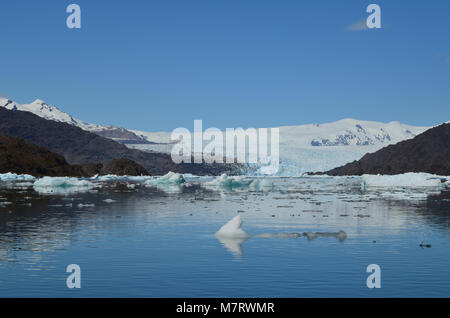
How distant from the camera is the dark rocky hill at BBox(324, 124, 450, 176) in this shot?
546ft

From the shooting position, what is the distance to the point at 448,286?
49.7 feet

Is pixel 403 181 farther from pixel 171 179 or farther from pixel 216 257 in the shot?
pixel 216 257

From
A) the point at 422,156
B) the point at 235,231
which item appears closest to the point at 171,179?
the point at 235,231

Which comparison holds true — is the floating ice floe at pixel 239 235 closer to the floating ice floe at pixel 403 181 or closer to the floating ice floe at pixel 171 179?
the floating ice floe at pixel 403 181

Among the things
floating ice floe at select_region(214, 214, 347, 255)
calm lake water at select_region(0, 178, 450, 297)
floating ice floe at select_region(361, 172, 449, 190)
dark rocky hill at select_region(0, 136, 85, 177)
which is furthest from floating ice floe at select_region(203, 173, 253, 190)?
dark rocky hill at select_region(0, 136, 85, 177)

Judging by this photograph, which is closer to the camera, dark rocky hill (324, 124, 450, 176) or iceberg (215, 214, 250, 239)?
iceberg (215, 214, 250, 239)

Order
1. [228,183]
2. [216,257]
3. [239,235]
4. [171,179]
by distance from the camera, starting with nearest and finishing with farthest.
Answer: [216,257] → [239,235] → [228,183] → [171,179]

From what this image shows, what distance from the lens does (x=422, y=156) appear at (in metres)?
175

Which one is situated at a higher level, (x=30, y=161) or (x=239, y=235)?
(x=30, y=161)

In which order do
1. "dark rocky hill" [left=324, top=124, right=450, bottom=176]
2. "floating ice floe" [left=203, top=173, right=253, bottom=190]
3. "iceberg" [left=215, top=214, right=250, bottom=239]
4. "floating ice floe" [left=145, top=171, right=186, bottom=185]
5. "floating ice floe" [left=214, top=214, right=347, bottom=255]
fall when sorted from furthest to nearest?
"dark rocky hill" [left=324, top=124, right=450, bottom=176]
"floating ice floe" [left=145, top=171, right=186, bottom=185]
"floating ice floe" [left=203, top=173, right=253, bottom=190]
"iceberg" [left=215, top=214, right=250, bottom=239]
"floating ice floe" [left=214, top=214, right=347, bottom=255]

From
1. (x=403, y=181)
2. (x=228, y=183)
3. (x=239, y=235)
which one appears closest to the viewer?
(x=239, y=235)

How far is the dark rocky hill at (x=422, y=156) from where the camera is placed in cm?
16631

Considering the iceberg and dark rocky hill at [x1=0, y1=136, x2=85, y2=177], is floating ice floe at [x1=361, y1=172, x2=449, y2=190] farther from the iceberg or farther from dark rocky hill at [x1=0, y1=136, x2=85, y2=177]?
dark rocky hill at [x1=0, y1=136, x2=85, y2=177]
